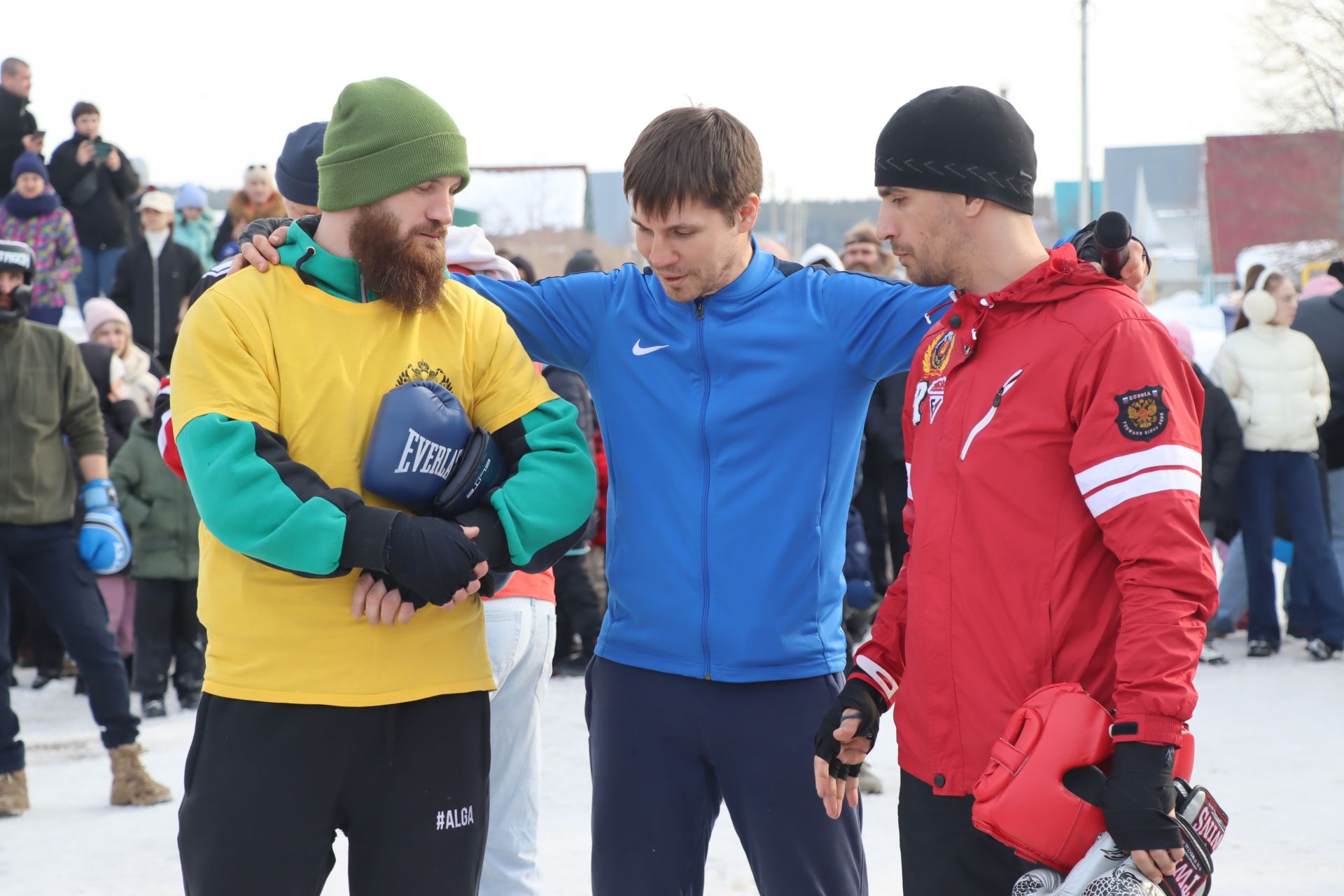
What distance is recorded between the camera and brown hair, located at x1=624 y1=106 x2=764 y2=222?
2.88 metres

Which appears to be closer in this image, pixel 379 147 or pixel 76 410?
pixel 379 147

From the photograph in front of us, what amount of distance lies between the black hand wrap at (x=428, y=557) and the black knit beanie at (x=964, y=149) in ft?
3.64

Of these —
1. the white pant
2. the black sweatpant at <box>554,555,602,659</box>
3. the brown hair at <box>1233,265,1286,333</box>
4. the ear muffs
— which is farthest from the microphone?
the brown hair at <box>1233,265,1286,333</box>

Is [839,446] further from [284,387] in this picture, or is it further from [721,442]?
[284,387]

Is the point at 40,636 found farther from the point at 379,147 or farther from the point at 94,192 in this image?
the point at 379,147

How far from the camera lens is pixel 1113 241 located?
262 cm

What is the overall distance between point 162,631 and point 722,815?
3704mm

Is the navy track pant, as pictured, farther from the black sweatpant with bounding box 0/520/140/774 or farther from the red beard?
the black sweatpant with bounding box 0/520/140/774

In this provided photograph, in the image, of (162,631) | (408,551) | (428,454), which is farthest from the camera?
(162,631)

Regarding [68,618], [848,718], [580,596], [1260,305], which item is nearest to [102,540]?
[68,618]

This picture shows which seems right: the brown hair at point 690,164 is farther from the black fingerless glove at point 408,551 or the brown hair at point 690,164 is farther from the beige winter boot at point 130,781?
the beige winter boot at point 130,781

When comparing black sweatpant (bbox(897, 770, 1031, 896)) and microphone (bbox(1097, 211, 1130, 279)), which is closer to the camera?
black sweatpant (bbox(897, 770, 1031, 896))

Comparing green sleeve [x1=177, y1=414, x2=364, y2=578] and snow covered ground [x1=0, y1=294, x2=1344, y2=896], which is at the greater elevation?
green sleeve [x1=177, y1=414, x2=364, y2=578]

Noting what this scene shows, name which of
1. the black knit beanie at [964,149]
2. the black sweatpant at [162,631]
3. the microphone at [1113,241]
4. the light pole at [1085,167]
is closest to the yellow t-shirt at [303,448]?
the black knit beanie at [964,149]
